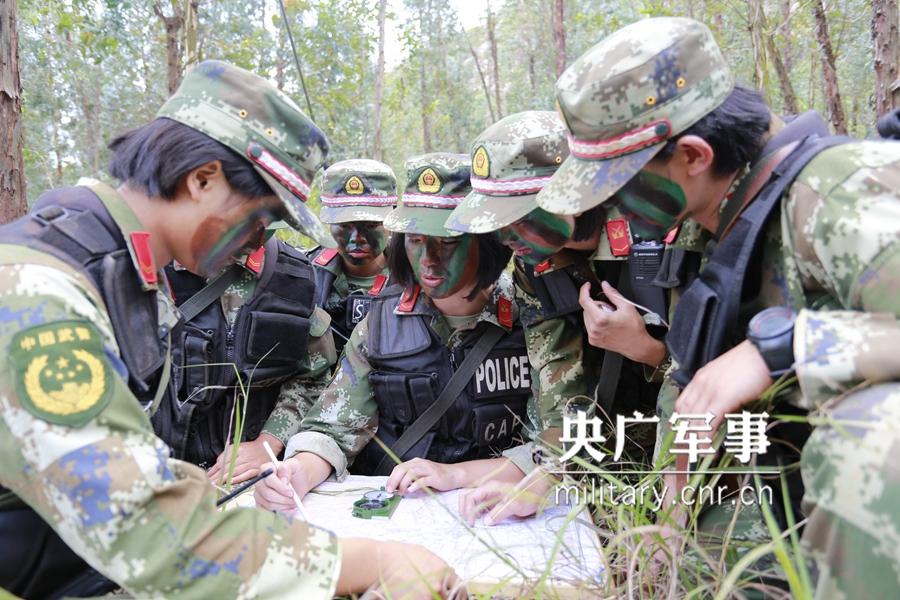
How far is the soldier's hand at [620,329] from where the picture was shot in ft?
6.73

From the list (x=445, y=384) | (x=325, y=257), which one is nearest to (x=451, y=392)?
(x=445, y=384)

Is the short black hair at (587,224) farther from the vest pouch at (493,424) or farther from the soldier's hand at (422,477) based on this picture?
the soldier's hand at (422,477)

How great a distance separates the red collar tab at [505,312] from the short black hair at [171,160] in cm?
117

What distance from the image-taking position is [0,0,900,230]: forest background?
4812 millimetres

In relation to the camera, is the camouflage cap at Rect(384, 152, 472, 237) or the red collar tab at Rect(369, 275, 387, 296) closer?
the camouflage cap at Rect(384, 152, 472, 237)

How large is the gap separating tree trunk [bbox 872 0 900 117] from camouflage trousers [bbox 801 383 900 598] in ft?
8.86

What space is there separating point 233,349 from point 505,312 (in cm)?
110

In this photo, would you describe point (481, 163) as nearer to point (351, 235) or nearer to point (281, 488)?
point (281, 488)

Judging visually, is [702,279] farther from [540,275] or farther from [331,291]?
[331,291]

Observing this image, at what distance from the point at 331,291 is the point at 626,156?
2.52 meters

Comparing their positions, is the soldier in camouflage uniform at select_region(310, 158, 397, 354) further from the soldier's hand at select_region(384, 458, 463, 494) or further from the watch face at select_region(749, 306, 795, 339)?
the watch face at select_region(749, 306, 795, 339)

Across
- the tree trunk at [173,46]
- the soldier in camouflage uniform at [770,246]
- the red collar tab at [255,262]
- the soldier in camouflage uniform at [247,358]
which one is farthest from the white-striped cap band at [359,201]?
the soldier in camouflage uniform at [770,246]

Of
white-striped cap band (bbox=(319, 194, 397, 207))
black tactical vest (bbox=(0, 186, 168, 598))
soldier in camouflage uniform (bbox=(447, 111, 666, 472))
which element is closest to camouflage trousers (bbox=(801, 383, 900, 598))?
soldier in camouflage uniform (bbox=(447, 111, 666, 472))

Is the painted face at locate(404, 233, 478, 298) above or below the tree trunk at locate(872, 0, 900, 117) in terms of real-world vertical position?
below
